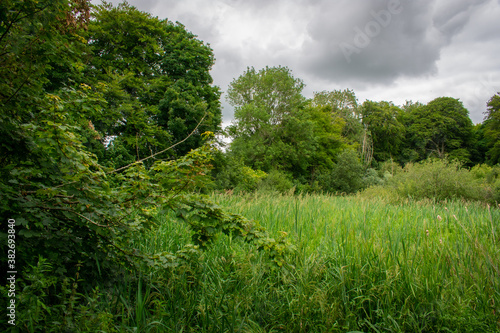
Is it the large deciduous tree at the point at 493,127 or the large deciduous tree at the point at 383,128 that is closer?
the large deciduous tree at the point at 493,127

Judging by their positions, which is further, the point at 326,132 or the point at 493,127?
the point at 493,127

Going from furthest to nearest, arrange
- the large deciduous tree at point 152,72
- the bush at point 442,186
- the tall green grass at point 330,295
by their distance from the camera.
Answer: the large deciduous tree at point 152,72, the bush at point 442,186, the tall green grass at point 330,295

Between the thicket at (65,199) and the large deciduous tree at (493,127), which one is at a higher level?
the large deciduous tree at (493,127)

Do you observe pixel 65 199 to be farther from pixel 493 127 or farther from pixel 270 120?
pixel 493 127

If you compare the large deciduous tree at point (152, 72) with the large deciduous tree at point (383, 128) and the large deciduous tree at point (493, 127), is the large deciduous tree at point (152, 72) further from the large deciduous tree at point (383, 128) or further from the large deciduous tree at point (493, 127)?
the large deciduous tree at point (493, 127)

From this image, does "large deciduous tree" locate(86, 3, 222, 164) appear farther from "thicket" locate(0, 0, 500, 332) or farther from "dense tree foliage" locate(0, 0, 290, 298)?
"dense tree foliage" locate(0, 0, 290, 298)

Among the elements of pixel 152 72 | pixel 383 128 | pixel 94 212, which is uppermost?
pixel 383 128

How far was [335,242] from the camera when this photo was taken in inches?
111

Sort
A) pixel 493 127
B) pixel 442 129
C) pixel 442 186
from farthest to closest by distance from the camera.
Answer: pixel 442 129 → pixel 493 127 → pixel 442 186

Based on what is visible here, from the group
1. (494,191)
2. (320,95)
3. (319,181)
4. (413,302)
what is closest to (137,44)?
(413,302)

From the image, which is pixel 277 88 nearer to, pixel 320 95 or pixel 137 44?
pixel 320 95

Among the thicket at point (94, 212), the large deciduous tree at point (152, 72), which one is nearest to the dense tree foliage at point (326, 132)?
the large deciduous tree at point (152, 72)

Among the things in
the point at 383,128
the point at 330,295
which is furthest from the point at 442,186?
the point at 383,128

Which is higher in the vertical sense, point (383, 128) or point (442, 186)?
point (383, 128)
